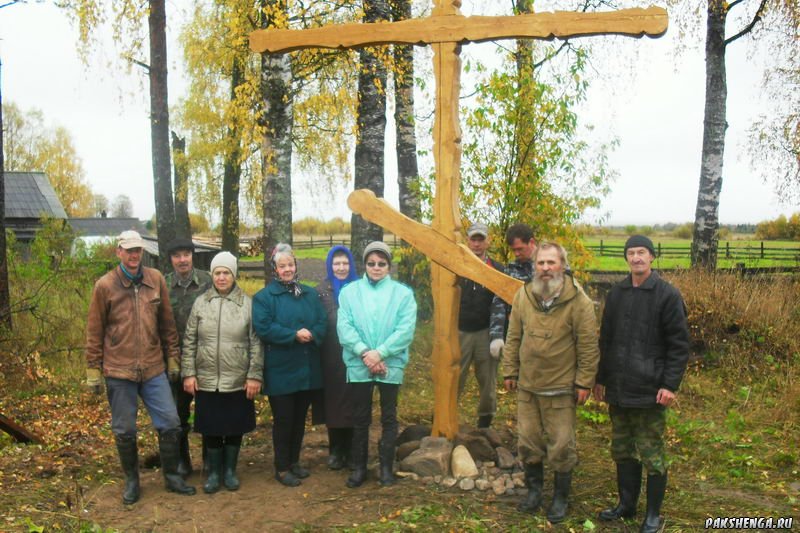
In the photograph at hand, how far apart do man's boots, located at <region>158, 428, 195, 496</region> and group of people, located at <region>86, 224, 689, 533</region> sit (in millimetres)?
11

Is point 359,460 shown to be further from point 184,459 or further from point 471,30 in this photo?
point 471,30

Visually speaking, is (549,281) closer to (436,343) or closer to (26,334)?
(436,343)

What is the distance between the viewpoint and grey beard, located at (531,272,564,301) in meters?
4.34

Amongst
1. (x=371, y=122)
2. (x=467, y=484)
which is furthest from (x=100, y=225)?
(x=467, y=484)

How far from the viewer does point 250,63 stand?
17.2 metres

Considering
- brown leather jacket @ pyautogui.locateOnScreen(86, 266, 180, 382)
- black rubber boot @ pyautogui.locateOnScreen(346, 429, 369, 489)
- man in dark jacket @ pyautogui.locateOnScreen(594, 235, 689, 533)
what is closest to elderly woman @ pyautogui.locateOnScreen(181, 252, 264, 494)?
brown leather jacket @ pyautogui.locateOnScreen(86, 266, 180, 382)

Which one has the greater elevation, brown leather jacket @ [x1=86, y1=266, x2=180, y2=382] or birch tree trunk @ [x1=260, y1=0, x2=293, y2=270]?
birch tree trunk @ [x1=260, y1=0, x2=293, y2=270]

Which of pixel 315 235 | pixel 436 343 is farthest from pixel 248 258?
pixel 436 343

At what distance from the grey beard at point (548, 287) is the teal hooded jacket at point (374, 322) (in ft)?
3.14

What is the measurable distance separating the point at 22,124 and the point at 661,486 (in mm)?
55504

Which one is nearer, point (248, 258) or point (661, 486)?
point (661, 486)

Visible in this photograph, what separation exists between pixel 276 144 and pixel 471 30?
366 centimetres

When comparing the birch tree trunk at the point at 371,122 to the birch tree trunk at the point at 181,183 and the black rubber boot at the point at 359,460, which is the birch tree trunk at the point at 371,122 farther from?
the birch tree trunk at the point at 181,183

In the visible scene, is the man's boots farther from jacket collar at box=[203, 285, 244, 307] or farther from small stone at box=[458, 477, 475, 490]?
small stone at box=[458, 477, 475, 490]
